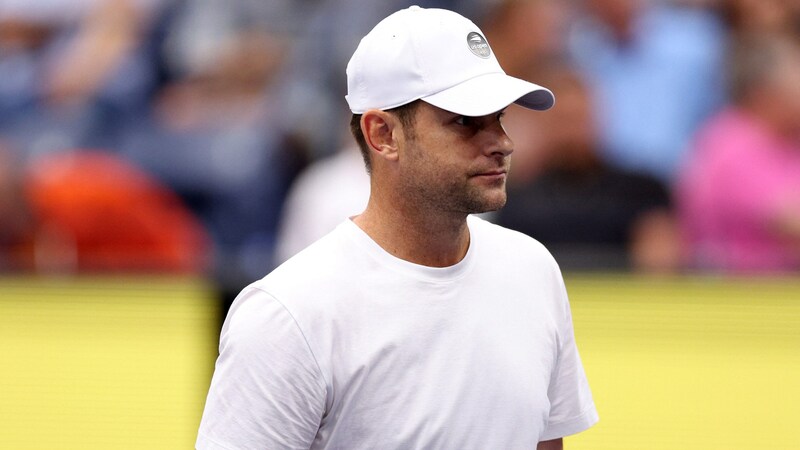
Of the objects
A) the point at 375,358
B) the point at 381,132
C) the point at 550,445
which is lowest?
the point at 550,445

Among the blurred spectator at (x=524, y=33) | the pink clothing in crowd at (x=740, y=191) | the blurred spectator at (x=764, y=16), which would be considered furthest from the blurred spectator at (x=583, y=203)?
the blurred spectator at (x=764, y=16)

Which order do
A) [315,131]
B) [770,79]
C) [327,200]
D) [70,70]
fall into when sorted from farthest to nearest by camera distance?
1. [70,70]
2. [315,131]
3. [770,79]
4. [327,200]

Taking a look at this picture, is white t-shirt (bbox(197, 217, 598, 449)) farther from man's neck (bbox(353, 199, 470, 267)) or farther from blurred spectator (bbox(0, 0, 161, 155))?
blurred spectator (bbox(0, 0, 161, 155))

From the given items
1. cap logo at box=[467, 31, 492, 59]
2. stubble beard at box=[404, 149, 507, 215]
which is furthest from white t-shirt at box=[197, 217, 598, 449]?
cap logo at box=[467, 31, 492, 59]

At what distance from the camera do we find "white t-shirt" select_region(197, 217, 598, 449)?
2.17m

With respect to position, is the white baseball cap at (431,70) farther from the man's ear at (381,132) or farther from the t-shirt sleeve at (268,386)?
the t-shirt sleeve at (268,386)

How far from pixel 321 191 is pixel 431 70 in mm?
3207

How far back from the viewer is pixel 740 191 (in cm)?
575

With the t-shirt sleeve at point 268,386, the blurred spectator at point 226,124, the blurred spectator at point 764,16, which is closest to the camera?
the t-shirt sleeve at point 268,386

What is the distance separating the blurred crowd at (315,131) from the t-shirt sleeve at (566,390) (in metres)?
2.02

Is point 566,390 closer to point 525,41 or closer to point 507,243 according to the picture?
point 507,243

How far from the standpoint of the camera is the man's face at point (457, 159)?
7.36ft

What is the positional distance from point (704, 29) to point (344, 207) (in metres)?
2.48

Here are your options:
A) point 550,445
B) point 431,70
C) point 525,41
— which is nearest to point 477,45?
point 431,70
